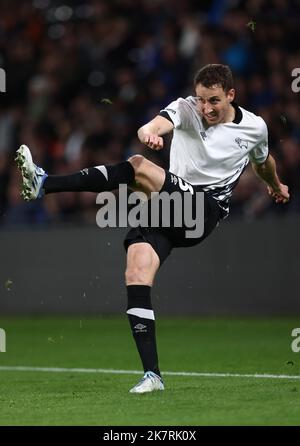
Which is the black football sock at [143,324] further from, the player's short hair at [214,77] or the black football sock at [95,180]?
the player's short hair at [214,77]

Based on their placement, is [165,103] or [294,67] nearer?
[294,67]

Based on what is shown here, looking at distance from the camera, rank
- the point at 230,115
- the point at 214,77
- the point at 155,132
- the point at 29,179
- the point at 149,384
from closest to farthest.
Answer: the point at 155,132 < the point at 149,384 < the point at 29,179 < the point at 214,77 < the point at 230,115

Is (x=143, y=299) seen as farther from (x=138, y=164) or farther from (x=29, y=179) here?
(x=29, y=179)

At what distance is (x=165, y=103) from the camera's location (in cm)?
1595

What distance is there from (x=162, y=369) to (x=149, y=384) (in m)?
2.22

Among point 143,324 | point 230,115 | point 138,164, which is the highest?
point 230,115

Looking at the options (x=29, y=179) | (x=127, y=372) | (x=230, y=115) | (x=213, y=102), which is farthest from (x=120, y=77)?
(x=29, y=179)

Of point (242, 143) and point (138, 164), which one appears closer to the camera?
point (138, 164)

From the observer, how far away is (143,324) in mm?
7504

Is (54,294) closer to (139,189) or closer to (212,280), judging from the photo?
(212,280)

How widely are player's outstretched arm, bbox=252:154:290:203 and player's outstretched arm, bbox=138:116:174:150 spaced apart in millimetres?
1299

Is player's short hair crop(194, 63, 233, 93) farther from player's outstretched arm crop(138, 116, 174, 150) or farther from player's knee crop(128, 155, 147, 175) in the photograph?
player's knee crop(128, 155, 147, 175)

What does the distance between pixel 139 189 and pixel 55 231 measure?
27.9 ft
